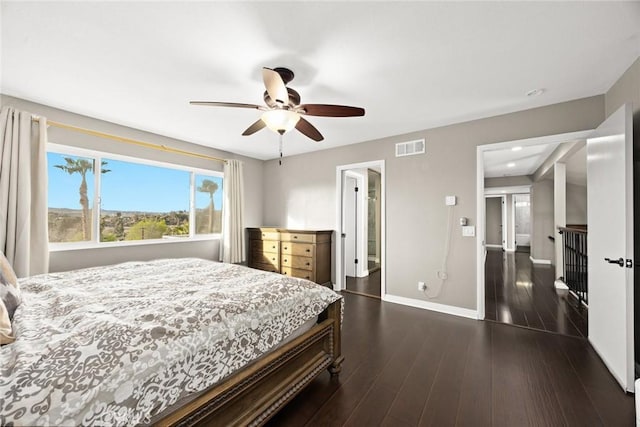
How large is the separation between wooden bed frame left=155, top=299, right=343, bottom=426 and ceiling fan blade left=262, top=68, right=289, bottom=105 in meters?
1.64

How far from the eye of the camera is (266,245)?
469 cm

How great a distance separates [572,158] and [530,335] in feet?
11.9

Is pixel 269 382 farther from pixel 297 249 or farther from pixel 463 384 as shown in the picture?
pixel 297 249

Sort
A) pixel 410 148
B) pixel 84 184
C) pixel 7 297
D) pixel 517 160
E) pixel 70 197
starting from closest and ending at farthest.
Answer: pixel 7 297 → pixel 70 197 → pixel 84 184 → pixel 410 148 → pixel 517 160

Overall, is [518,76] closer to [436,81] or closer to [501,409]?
[436,81]

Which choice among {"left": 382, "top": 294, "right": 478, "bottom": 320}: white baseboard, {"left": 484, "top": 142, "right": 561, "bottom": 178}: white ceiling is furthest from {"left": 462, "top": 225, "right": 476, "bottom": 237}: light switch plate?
{"left": 484, "top": 142, "right": 561, "bottom": 178}: white ceiling

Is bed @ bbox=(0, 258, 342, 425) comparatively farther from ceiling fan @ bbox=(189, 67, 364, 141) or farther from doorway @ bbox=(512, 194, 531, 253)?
doorway @ bbox=(512, 194, 531, 253)

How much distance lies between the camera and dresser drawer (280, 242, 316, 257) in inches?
163

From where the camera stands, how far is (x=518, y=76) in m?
2.23

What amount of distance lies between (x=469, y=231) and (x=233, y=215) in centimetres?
365

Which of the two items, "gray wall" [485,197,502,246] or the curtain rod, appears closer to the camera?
the curtain rod

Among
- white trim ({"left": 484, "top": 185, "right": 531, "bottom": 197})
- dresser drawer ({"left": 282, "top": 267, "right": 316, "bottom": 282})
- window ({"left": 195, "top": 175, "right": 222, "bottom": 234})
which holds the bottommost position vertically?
dresser drawer ({"left": 282, "top": 267, "right": 316, "bottom": 282})

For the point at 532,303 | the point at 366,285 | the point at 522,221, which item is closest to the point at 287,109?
the point at 366,285

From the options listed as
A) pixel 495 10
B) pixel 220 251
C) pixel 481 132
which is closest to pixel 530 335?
pixel 481 132
